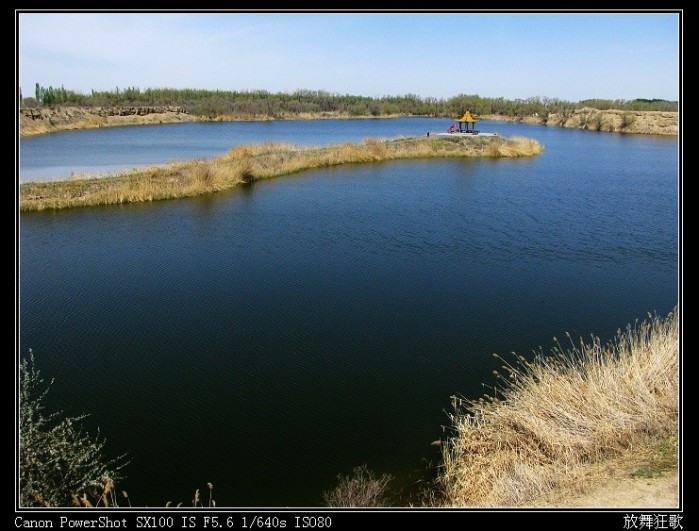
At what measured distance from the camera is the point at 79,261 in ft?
41.1

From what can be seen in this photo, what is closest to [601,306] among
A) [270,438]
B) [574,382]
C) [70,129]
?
[574,382]

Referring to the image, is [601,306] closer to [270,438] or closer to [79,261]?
[270,438]

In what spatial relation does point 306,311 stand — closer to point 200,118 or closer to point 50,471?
point 50,471

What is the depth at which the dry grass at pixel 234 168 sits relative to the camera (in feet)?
59.4

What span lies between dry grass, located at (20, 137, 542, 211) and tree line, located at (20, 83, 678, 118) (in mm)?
39954

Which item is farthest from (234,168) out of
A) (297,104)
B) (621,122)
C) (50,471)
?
(297,104)

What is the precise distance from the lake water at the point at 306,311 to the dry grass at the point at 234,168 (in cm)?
91

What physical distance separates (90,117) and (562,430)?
2286 inches

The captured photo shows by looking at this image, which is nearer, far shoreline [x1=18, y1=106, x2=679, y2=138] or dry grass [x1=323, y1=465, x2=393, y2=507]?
dry grass [x1=323, y1=465, x2=393, y2=507]

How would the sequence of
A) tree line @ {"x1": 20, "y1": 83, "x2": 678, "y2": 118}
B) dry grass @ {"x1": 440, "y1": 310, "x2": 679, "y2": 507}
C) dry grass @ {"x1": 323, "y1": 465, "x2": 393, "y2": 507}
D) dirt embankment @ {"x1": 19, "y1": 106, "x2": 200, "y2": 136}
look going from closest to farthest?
dry grass @ {"x1": 440, "y1": 310, "x2": 679, "y2": 507} < dry grass @ {"x1": 323, "y1": 465, "x2": 393, "y2": 507} < dirt embankment @ {"x1": 19, "y1": 106, "x2": 200, "y2": 136} < tree line @ {"x1": 20, "y1": 83, "x2": 678, "y2": 118}

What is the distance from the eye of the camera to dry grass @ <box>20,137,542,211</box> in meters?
18.1

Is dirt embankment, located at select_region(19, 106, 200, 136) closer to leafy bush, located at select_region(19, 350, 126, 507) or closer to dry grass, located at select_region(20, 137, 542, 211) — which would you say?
dry grass, located at select_region(20, 137, 542, 211)

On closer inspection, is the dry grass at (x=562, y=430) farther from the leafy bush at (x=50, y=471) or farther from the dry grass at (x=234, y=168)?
the dry grass at (x=234, y=168)

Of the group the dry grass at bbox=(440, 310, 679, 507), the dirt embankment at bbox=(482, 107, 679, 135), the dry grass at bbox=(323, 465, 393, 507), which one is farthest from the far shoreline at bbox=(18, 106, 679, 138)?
the dry grass at bbox=(323, 465, 393, 507)
